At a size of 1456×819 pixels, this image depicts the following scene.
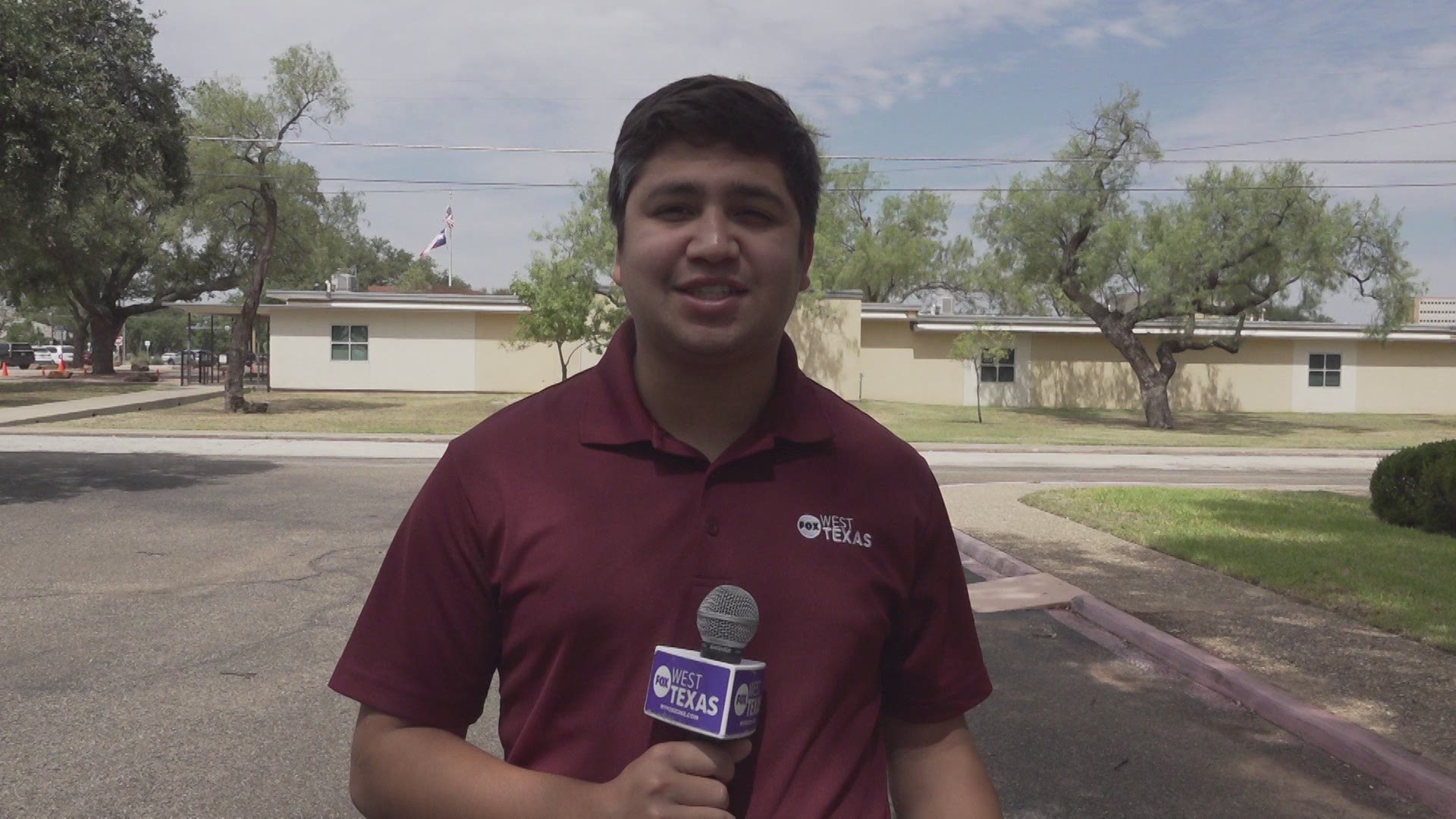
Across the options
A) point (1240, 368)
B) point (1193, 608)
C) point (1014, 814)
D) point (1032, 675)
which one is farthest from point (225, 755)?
point (1240, 368)

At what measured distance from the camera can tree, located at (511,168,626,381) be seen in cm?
3167

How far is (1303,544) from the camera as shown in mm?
11023

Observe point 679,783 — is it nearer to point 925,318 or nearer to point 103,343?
point 925,318

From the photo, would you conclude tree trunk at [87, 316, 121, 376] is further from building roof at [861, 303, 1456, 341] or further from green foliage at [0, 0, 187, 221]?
green foliage at [0, 0, 187, 221]

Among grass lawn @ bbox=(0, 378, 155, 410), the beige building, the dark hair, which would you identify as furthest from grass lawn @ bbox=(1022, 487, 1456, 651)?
grass lawn @ bbox=(0, 378, 155, 410)

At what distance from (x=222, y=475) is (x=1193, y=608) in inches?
484

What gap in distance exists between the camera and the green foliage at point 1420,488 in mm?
11977

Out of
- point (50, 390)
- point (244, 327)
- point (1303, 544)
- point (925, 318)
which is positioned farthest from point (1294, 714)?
point (50, 390)

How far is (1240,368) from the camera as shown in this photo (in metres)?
43.7

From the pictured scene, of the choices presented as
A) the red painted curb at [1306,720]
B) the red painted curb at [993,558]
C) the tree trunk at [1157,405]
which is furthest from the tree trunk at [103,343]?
the red painted curb at [1306,720]

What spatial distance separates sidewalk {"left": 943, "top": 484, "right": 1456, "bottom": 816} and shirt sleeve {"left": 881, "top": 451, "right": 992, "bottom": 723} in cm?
388

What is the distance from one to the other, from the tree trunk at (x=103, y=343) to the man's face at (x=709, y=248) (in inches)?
2195

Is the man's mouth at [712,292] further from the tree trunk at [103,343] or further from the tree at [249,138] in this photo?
the tree trunk at [103,343]

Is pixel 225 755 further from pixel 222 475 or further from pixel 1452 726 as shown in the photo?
pixel 222 475
